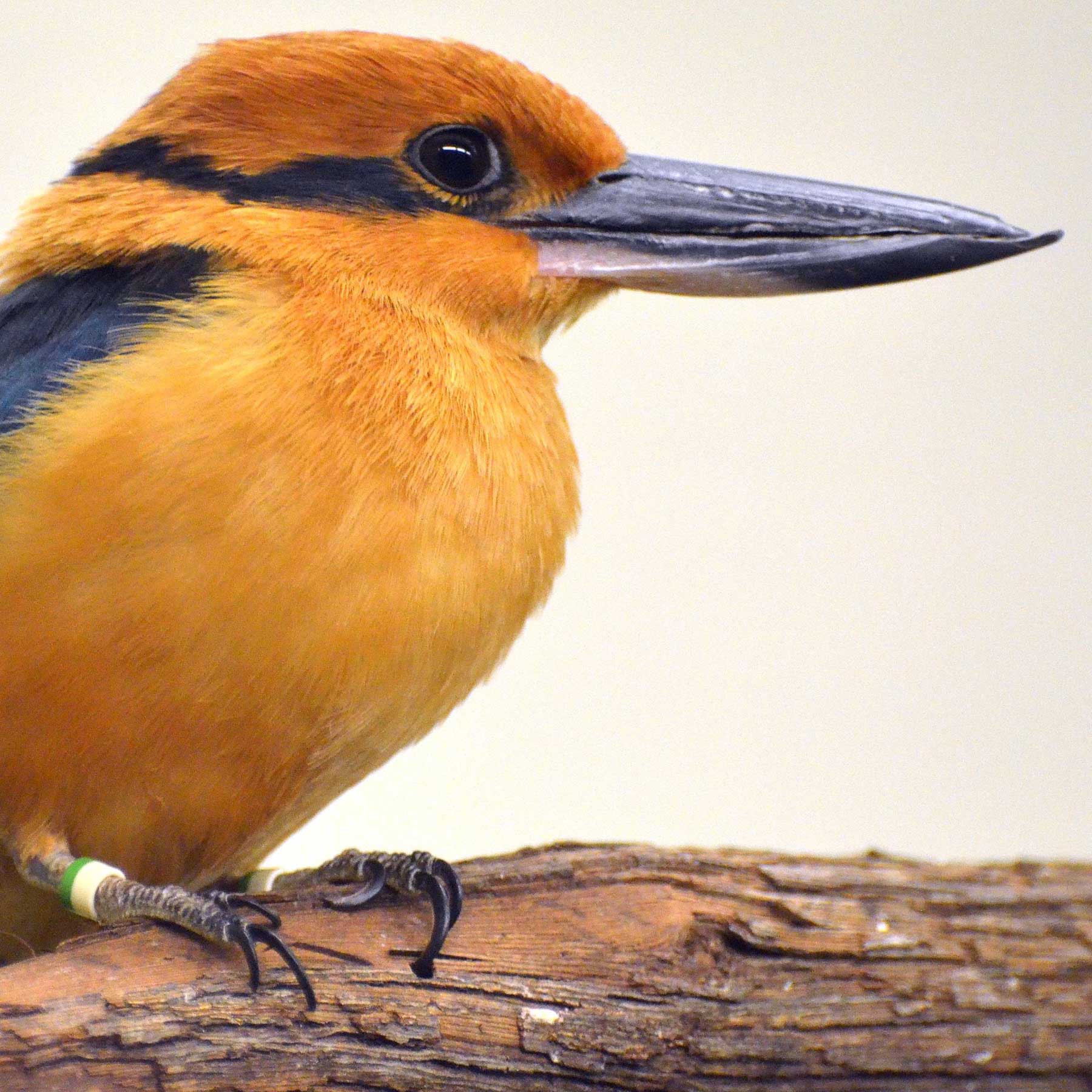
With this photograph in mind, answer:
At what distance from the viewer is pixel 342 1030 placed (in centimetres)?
204

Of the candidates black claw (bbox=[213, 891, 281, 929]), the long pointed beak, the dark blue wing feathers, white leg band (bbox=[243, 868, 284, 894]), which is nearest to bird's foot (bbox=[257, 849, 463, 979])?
black claw (bbox=[213, 891, 281, 929])

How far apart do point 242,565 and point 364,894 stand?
555mm

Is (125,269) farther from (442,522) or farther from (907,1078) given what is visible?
(907,1078)

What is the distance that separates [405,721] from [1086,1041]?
108cm

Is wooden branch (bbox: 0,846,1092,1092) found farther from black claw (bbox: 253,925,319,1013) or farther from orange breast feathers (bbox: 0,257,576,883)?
orange breast feathers (bbox: 0,257,576,883)

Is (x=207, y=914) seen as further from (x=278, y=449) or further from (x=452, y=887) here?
(x=278, y=449)

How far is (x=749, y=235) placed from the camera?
2.64 meters

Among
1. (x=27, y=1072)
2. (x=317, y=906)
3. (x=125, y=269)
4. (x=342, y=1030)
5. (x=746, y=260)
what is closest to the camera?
(x=27, y=1072)

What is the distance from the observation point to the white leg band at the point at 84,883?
224cm

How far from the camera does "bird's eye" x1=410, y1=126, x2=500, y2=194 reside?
2.47m

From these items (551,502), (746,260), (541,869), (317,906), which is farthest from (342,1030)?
(746,260)

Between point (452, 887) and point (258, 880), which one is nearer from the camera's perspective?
point (452, 887)

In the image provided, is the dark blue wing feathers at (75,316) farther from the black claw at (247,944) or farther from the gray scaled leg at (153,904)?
the black claw at (247,944)

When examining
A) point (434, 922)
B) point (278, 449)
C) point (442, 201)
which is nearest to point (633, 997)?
point (434, 922)
